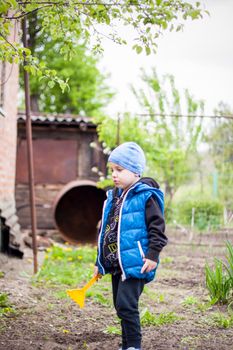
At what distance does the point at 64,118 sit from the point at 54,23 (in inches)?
276

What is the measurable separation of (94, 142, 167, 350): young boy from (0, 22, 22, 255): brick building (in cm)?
363

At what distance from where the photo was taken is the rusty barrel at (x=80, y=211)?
11109mm

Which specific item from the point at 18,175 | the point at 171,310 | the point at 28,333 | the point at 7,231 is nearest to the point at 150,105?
the point at 18,175

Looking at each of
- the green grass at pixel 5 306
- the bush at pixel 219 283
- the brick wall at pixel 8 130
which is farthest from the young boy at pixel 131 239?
the brick wall at pixel 8 130

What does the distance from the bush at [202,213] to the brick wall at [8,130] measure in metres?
3.02

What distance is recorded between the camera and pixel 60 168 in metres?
11.1

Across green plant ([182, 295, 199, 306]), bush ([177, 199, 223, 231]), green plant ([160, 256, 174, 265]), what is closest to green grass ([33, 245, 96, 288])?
green plant ([160, 256, 174, 265])

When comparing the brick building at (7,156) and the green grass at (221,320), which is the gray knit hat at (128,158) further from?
the brick building at (7,156)

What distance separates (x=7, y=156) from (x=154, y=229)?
5.15m

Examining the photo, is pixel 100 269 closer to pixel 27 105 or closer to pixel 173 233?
pixel 27 105

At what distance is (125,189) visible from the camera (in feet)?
10.4

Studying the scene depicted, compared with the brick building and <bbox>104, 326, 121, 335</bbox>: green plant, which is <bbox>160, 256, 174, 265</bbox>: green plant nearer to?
the brick building

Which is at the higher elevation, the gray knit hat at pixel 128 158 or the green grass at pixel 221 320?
the gray knit hat at pixel 128 158

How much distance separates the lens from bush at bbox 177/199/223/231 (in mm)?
8273
